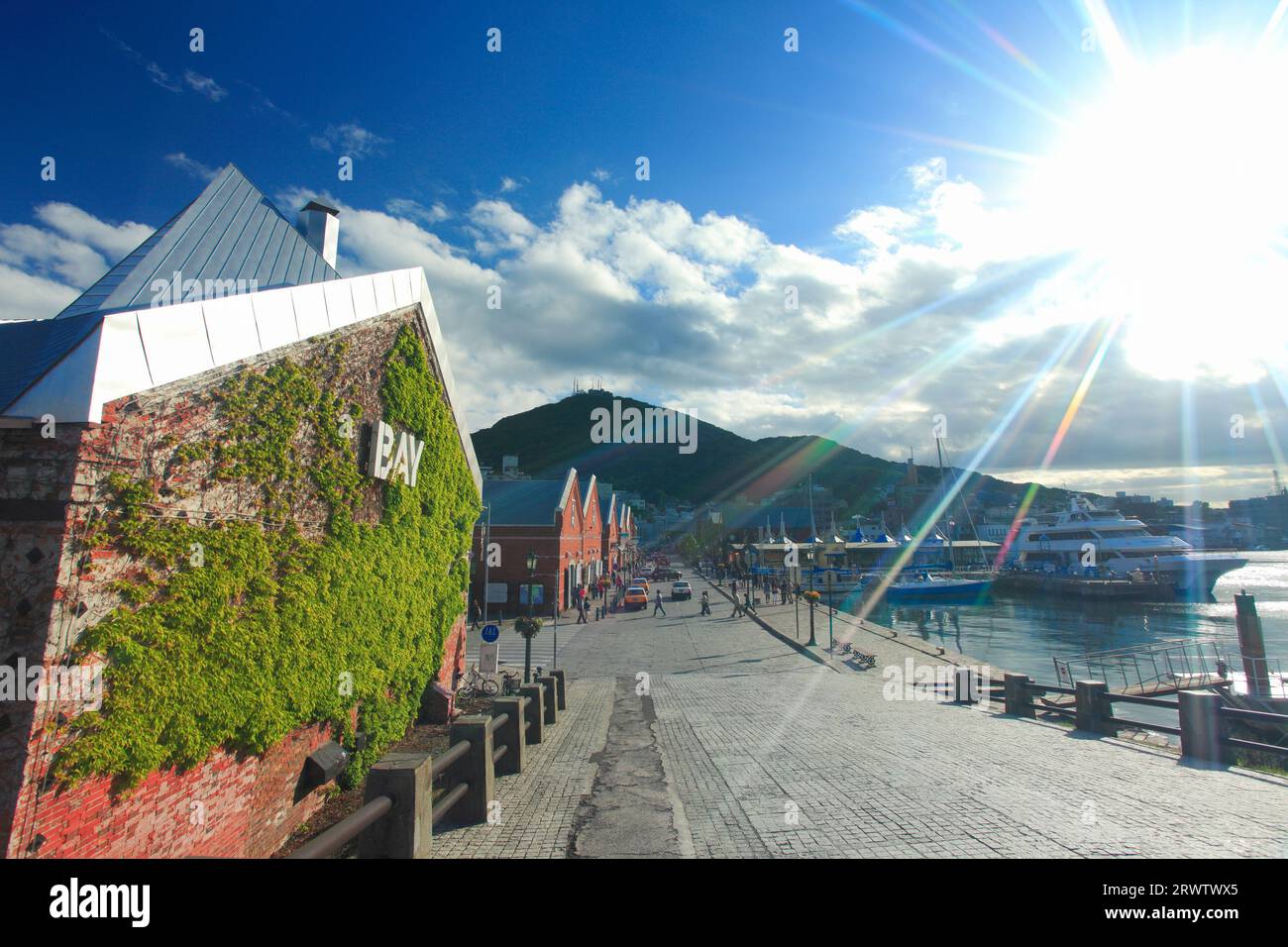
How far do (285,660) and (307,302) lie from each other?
4.52 meters

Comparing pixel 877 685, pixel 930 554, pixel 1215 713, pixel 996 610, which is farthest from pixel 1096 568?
pixel 1215 713

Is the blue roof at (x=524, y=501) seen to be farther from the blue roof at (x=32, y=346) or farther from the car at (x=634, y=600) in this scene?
the blue roof at (x=32, y=346)

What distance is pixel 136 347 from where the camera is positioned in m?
5.35

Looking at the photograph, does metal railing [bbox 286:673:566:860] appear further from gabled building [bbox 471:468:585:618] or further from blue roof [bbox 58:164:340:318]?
gabled building [bbox 471:468:585:618]

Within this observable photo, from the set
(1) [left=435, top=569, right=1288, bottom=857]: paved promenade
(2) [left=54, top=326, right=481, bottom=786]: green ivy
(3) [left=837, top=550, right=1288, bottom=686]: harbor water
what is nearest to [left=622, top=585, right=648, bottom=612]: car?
(3) [left=837, top=550, right=1288, bottom=686]: harbor water

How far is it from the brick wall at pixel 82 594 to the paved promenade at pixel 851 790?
2.49 m

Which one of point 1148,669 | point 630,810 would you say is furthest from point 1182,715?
point 1148,669

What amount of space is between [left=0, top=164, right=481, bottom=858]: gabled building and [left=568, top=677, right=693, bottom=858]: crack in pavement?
3791 mm

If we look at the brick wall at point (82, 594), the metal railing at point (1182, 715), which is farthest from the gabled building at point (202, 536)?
the metal railing at point (1182, 715)

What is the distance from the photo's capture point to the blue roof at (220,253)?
276 inches

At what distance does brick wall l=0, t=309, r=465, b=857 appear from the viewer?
4.54 metres

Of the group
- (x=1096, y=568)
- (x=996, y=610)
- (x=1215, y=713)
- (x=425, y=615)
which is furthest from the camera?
(x=1096, y=568)
